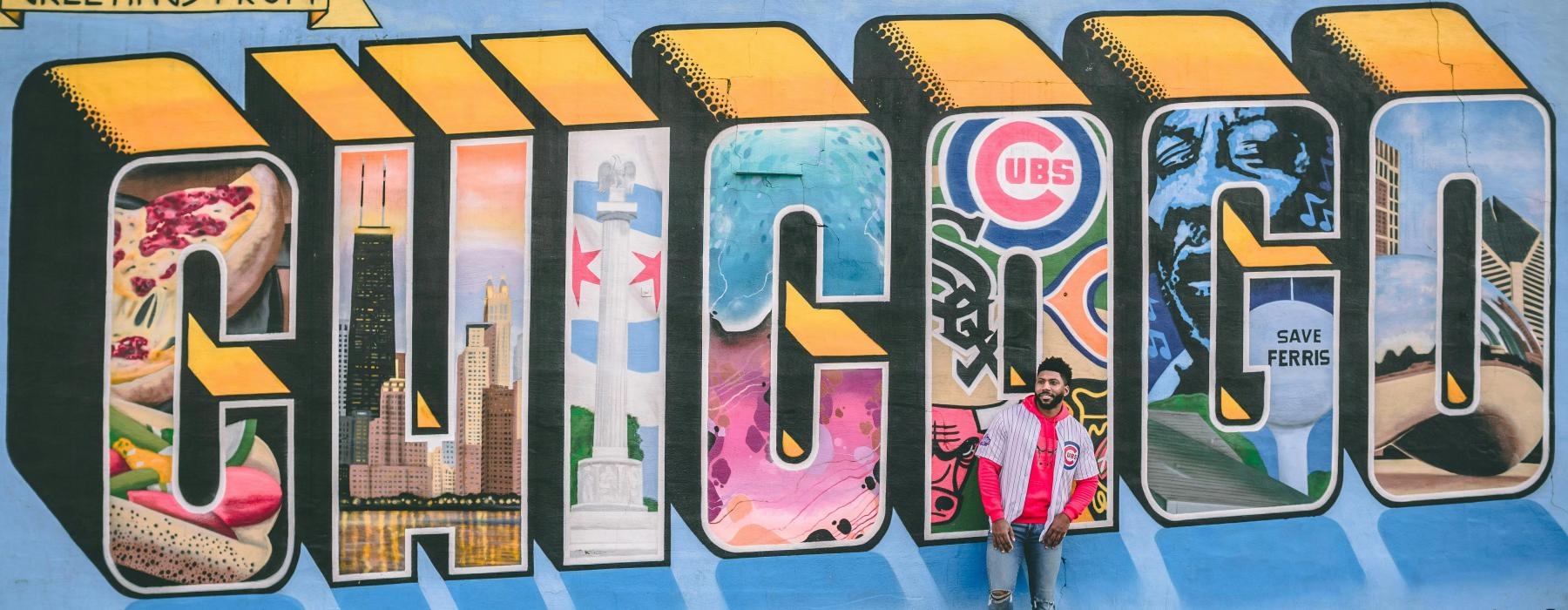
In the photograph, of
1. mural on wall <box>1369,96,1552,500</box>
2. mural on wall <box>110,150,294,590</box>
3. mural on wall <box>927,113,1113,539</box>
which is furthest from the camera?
mural on wall <box>1369,96,1552,500</box>

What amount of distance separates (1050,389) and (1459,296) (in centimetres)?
250

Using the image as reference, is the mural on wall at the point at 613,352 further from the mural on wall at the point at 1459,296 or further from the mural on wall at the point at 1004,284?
the mural on wall at the point at 1459,296

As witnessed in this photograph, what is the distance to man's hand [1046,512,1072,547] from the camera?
560 centimetres

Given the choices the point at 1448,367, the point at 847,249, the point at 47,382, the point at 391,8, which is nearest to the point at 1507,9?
the point at 1448,367

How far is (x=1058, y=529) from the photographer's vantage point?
5598mm

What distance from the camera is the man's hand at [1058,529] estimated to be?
5.60 m

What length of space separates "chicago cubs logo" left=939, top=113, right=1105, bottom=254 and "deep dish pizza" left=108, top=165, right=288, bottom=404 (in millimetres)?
3600

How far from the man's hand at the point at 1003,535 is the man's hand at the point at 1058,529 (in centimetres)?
18

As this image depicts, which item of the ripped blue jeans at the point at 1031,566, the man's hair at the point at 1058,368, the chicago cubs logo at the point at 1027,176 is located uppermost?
the chicago cubs logo at the point at 1027,176

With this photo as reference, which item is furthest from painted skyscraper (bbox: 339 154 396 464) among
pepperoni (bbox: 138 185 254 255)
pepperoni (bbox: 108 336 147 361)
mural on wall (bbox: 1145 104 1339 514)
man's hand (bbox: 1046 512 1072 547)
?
mural on wall (bbox: 1145 104 1339 514)

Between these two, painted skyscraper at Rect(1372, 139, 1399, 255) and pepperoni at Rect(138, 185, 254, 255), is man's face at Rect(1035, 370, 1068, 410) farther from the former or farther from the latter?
pepperoni at Rect(138, 185, 254, 255)

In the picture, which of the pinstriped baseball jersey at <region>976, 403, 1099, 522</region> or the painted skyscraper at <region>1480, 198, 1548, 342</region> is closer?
the pinstriped baseball jersey at <region>976, 403, 1099, 522</region>

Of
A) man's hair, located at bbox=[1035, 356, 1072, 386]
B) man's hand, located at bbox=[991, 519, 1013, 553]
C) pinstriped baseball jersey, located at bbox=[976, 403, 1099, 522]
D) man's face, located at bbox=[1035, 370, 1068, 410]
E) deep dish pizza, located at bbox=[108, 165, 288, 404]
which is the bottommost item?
man's hand, located at bbox=[991, 519, 1013, 553]

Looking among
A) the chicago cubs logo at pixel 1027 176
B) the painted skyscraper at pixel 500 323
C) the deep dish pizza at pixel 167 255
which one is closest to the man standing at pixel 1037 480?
the chicago cubs logo at pixel 1027 176
